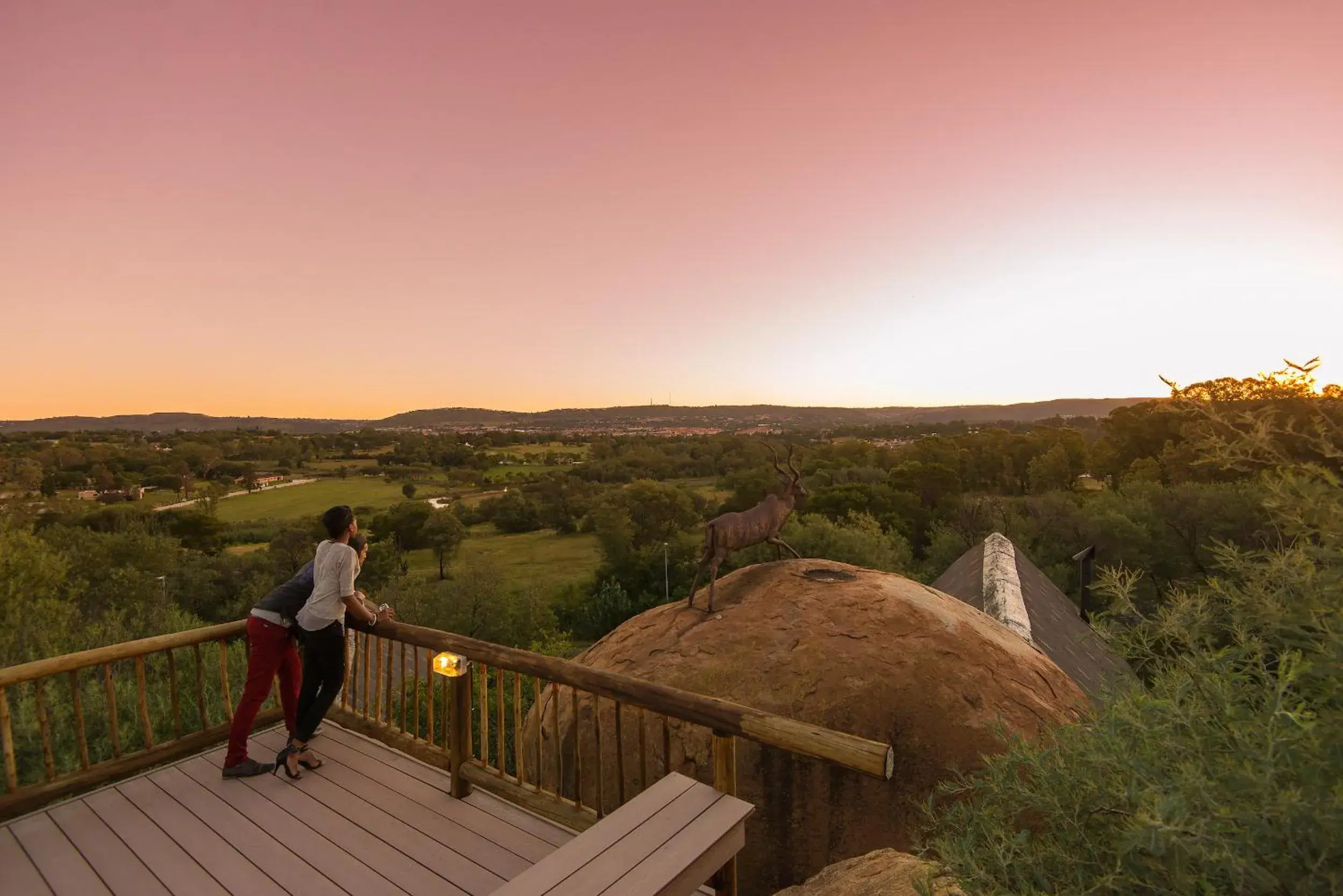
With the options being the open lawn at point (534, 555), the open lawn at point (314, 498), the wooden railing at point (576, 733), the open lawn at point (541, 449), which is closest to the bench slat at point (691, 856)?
the wooden railing at point (576, 733)

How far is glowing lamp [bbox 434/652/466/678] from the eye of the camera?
4887 mm

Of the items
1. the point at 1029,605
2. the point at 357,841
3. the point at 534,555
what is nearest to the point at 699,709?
the point at 357,841

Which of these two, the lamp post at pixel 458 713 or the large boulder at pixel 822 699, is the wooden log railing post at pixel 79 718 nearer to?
the lamp post at pixel 458 713

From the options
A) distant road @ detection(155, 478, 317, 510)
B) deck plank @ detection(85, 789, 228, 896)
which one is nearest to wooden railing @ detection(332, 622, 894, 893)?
deck plank @ detection(85, 789, 228, 896)

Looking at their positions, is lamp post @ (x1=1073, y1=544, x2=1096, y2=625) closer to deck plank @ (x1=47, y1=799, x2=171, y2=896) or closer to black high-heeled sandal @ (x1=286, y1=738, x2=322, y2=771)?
black high-heeled sandal @ (x1=286, y1=738, x2=322, y2=771)

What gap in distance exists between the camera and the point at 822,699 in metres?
5.42

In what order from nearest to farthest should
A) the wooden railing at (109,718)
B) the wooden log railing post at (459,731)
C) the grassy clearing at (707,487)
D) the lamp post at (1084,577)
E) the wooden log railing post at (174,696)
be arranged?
the wooden railing at (109,718) < the wooden log railing post at (459,731) < the wooden log railing post at (174,696) < the lamp post at (1084,577) < the grassy clearing at (707,487)

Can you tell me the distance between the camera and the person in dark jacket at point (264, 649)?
5141 mm

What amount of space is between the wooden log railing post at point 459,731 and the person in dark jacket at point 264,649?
138 cm

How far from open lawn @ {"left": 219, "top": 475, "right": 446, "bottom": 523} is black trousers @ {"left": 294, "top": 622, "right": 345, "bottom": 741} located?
74343mm

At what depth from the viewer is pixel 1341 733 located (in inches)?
74.6

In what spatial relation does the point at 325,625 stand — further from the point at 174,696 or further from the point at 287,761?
the point at 174,696

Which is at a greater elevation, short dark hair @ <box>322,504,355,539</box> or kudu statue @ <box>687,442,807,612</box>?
short dark hair @ <box>322,504,355,539</box>

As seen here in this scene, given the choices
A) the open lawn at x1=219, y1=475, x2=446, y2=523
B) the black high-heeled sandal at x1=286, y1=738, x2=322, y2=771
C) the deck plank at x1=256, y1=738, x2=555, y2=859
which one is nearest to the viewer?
the deck plank at x1=256, y1=738, x2=555, y2=859
